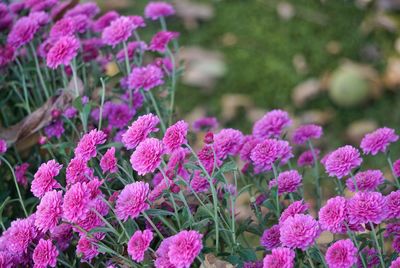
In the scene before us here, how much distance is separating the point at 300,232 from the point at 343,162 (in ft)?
0.53

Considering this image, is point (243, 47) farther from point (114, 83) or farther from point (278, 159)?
point (278, 159)

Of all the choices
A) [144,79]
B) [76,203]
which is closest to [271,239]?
[76,203]

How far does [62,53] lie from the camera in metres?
1.22

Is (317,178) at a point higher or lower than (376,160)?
higher

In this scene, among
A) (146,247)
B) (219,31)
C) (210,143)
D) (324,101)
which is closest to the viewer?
(146,247)

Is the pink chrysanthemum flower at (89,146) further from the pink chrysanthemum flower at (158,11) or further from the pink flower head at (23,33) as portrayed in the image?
the pink chrysanthemum flower at (158,11)

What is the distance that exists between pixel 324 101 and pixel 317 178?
205 centimetres

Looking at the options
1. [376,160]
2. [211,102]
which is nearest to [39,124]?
[376,160]

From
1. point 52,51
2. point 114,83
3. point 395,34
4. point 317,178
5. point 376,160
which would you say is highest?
point 52,51

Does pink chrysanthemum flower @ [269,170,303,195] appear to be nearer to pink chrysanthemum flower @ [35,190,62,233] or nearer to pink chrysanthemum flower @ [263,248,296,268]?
pink chrysanthemum flower @ [263,248,296,268]

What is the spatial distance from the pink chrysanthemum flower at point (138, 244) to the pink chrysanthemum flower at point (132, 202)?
→ 0.03m

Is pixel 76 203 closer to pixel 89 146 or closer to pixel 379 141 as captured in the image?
pixel 89 146

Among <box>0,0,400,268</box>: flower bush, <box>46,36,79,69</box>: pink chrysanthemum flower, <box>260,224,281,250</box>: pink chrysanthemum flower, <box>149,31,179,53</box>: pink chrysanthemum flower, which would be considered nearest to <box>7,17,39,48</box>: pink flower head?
<box>0,0,400,268</box>: flower bush

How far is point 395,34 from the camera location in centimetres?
328
